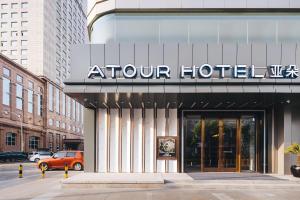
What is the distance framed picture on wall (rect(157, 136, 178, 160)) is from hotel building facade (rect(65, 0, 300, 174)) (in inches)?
2.3

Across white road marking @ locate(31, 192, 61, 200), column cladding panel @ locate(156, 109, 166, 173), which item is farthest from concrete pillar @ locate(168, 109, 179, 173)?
white road marking @ locate(31, 192, 61, 200)

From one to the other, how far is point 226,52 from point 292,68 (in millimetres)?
3402

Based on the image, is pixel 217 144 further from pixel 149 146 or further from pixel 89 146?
pixel 89 146

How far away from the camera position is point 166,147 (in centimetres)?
2116

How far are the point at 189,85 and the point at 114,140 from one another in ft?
21.8

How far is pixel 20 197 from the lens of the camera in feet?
45.3

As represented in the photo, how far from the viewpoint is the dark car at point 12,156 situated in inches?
1688

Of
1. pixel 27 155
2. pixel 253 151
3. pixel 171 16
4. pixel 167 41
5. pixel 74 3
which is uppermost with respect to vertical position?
pixel 74 3

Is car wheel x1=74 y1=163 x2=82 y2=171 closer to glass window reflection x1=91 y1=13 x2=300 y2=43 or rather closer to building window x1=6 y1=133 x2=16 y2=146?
glass window reflection x1=91 y1=13 x2=300 y2=43

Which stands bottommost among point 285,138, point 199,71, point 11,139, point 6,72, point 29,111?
point 11,139

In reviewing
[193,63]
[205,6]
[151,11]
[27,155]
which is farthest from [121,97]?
[27,155]

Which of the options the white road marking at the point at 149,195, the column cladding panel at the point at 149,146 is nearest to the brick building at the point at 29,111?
the column cladding panel at the point at 149,146

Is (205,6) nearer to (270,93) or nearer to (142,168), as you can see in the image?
(270,93)

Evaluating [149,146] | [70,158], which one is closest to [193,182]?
[149,146]
